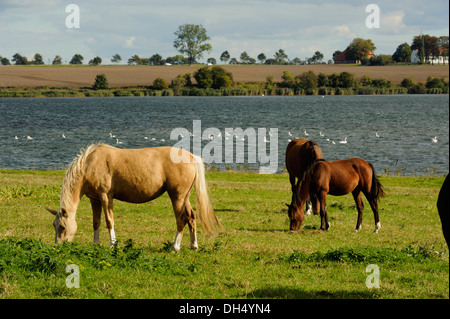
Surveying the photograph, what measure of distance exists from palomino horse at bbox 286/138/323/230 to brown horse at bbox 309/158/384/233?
433 mm

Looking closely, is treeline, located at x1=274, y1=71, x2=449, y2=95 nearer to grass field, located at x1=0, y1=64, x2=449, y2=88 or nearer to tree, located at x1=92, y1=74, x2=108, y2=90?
grass field, located at x1=0, y1=64, x2=449, y2=88

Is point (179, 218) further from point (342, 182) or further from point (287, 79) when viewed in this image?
point (287, 79)

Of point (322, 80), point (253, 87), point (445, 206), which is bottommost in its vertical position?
point (445, 206)

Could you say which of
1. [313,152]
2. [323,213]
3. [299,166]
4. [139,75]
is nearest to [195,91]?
[139,75]

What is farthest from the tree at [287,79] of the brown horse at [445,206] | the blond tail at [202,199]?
the brown horse at [445,206]

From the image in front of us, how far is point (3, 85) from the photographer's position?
153750mm

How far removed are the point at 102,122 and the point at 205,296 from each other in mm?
75240

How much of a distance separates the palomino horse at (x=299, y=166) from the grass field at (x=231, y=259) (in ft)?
1.75

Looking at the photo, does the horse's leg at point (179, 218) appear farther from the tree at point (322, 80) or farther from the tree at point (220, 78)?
the tree at point (322, 80)

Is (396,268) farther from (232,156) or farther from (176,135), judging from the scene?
(176,135)

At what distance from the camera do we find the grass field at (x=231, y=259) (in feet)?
26.2

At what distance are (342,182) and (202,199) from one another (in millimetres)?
4951

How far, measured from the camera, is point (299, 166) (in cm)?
1681
